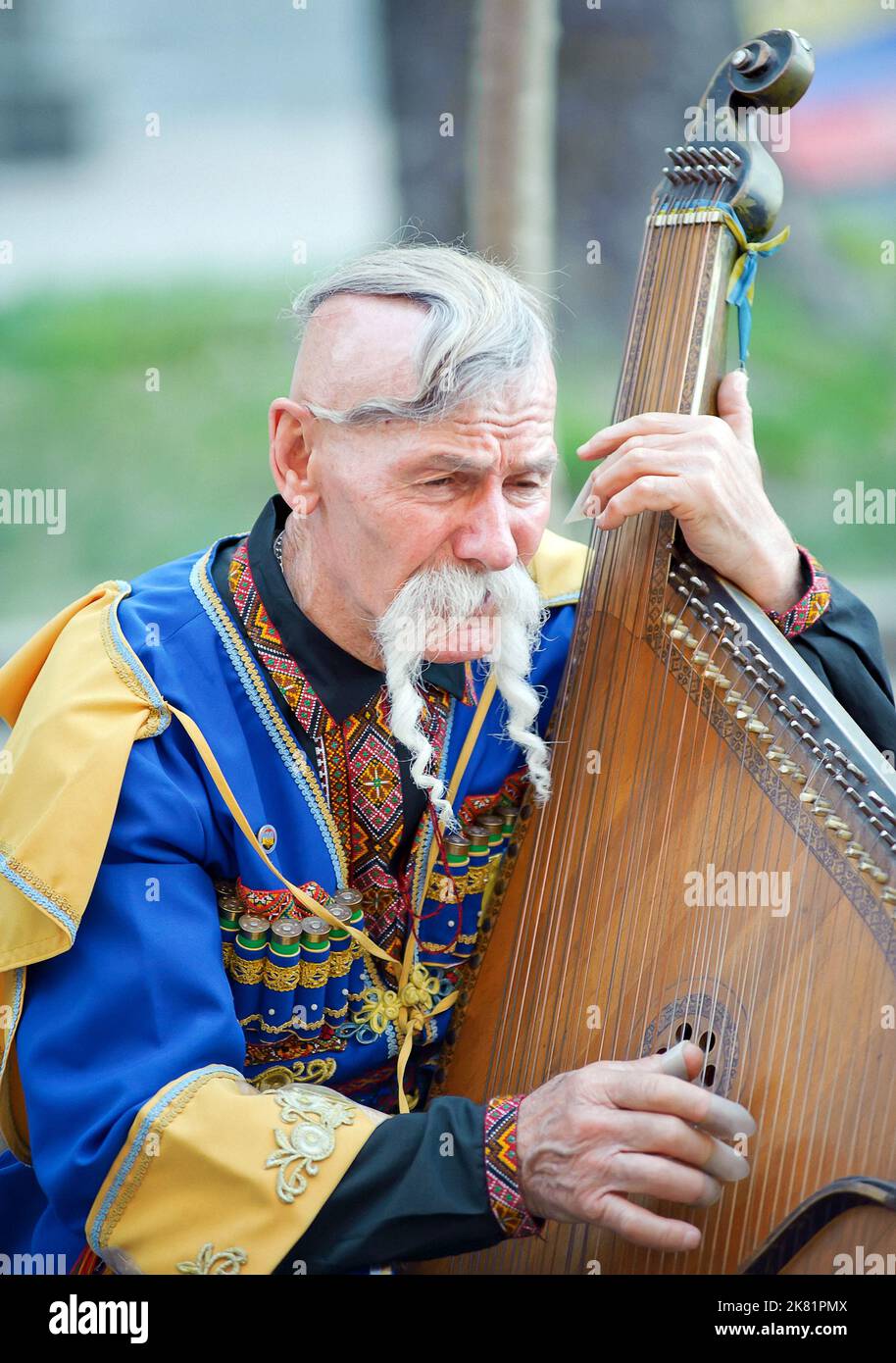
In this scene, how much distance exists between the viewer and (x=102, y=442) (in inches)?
192

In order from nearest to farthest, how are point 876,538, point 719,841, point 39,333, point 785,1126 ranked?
point 785,1126 → point 719,841 → point 39,333 → point 876,538

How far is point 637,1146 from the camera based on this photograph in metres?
1.47

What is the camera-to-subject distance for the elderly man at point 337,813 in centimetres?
151

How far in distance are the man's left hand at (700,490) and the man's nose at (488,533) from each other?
0.15m

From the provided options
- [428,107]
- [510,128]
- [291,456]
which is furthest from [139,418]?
[291,456]

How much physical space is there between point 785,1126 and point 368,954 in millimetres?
606

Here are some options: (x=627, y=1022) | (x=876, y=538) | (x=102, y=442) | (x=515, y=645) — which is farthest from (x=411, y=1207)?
(x=876, y=538)

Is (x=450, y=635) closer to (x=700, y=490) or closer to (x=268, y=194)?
(x=700, y=490)

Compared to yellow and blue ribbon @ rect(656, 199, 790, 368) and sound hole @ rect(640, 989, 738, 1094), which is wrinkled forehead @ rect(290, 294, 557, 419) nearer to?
yellow and blue ribbon @ rect(656, 199, 790, 368)

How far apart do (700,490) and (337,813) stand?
64 centimetres

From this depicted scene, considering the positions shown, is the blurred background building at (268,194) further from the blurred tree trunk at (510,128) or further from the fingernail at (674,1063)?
the fingernail at (674,1063)

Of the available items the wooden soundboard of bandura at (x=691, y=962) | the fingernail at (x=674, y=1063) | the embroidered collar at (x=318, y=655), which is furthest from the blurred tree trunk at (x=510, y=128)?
the fingernail at (x=674, y=1063)

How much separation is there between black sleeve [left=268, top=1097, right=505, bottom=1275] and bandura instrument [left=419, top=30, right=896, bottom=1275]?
0.63 ft

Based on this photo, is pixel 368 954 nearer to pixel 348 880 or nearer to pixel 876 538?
pixel 348 880
